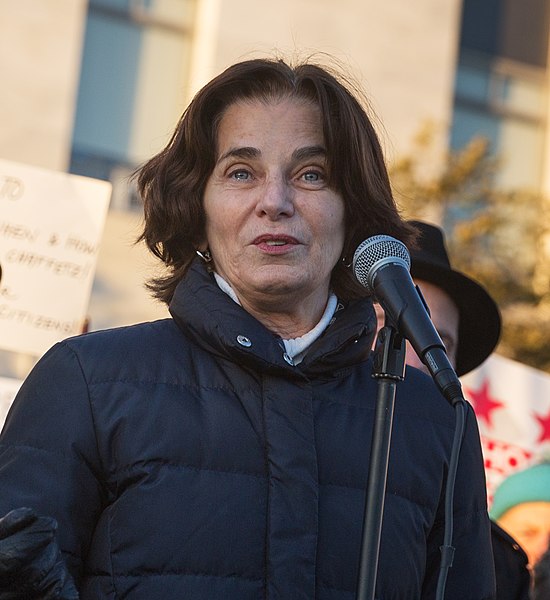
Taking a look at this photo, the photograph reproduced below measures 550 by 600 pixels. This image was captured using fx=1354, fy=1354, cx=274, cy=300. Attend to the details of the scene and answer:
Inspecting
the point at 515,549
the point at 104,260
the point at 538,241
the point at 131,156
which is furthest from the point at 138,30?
the point at 515,549

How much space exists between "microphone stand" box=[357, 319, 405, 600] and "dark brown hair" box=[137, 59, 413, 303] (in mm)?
653

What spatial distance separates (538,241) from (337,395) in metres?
9.79

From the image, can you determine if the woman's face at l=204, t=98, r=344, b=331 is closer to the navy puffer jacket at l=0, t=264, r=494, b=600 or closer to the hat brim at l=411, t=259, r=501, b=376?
the navy puffer jacket at l=0, t=264, r=494, b=600

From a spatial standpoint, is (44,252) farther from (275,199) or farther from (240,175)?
(275,199)

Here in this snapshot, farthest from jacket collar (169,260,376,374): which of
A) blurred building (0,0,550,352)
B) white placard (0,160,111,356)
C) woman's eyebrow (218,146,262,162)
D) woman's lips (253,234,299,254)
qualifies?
blurred building (0,0,550,352)

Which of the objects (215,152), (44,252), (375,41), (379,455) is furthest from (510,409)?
(375,41)

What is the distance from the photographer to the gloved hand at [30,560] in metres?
2.13

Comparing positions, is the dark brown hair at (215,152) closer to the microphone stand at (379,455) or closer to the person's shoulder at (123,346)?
the person's shoulder at (123,346)

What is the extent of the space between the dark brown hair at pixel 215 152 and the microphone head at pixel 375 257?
18.4 inches

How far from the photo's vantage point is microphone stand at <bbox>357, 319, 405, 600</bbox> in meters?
2.19

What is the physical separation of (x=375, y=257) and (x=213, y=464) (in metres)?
0.49

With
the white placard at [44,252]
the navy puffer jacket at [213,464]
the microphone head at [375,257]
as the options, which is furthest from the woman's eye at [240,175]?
the white placard at [44,252]

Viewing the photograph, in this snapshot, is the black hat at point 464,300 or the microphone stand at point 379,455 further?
the black hat at point 464,300

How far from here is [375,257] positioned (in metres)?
2.46
